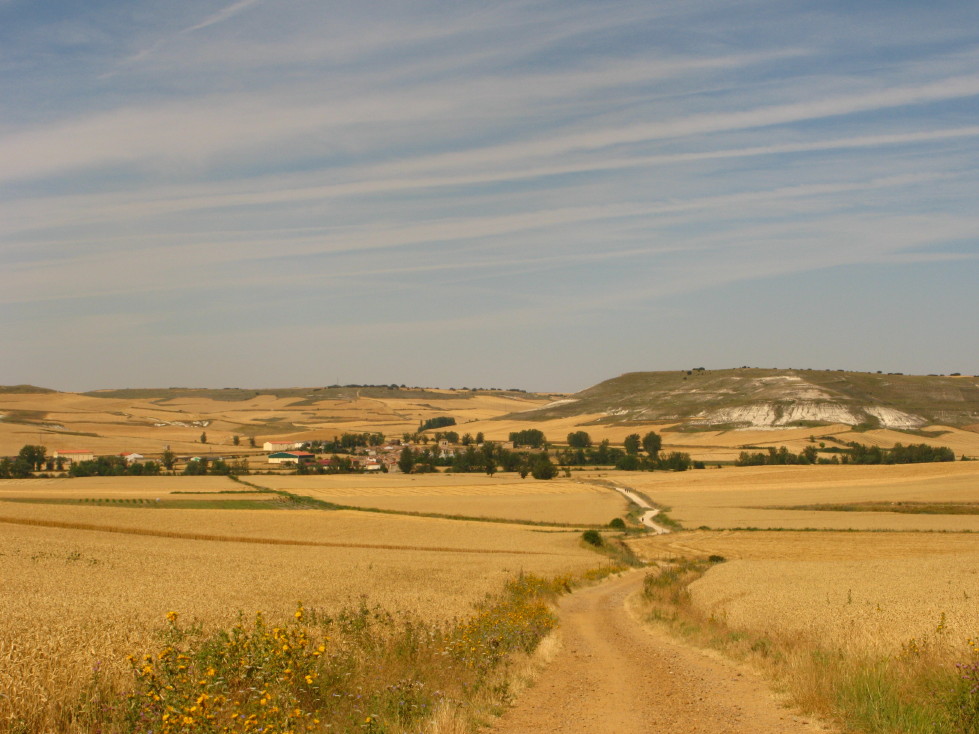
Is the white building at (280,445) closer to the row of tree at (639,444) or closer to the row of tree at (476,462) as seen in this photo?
the row of tree at (476,462)

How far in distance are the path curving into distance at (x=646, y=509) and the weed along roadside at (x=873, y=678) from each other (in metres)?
Answer: 50.3

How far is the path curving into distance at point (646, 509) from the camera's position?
70.0 metres

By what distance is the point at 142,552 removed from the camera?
33.5m

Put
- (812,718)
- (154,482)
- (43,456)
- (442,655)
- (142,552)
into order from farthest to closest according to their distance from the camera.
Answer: (43,456) → (154,482) → (142,552) → (442,655) → (812,718)

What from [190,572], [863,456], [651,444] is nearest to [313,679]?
[190,572]

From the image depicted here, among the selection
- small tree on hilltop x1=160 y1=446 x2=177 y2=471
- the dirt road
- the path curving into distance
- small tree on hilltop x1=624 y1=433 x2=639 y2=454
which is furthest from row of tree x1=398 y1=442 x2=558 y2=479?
the dirt road

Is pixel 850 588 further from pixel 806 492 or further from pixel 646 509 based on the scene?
pixel 806 492

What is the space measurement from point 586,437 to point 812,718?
578ft

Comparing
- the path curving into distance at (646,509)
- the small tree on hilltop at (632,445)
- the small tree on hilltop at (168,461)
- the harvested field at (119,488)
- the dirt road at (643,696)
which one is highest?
the small tree on hilltop at (632,445)

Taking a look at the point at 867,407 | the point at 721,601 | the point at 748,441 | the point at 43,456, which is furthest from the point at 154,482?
the point at 867,407

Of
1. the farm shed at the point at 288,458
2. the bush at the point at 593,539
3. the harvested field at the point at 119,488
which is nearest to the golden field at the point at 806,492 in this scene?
the bush at the point at 593,539

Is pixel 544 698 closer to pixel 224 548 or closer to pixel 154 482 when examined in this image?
pixel 224 548

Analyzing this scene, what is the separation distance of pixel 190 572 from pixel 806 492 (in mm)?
78751

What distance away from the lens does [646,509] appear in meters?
86.1
